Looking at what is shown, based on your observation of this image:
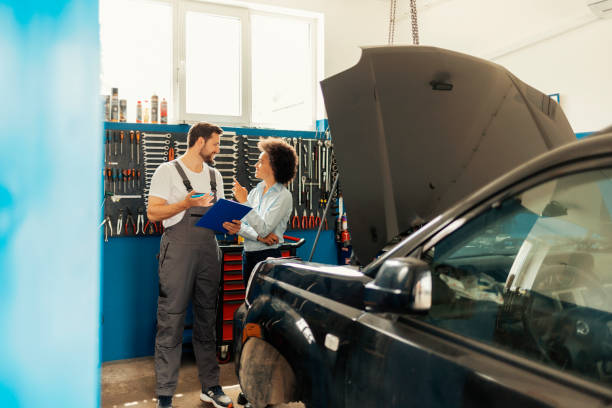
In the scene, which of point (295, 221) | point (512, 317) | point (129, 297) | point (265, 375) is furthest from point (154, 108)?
point (512, 317)

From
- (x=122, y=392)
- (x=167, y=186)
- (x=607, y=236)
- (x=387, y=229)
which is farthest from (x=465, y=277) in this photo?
(x=122, y=392)

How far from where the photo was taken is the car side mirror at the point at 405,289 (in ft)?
3.41

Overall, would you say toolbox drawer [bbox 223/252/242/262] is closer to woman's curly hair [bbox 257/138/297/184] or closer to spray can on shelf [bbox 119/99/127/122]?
woman's curly hair [bbox 257/138/297/184]

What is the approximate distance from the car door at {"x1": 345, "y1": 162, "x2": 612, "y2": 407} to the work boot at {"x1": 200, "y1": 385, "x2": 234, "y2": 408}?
199 cm

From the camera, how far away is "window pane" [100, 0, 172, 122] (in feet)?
19.0

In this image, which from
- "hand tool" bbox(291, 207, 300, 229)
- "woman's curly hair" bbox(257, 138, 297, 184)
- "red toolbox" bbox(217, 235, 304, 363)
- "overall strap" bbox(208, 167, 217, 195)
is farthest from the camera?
"hand tool" bbox(291, 207, 300, 229)

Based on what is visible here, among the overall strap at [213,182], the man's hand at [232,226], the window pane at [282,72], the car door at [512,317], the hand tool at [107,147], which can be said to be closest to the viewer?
the car door at [512,317]

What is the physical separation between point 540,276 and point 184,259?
2.19m

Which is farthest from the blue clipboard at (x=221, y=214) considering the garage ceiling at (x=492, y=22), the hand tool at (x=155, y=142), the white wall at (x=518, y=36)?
the white wall at (x=518, y=36)

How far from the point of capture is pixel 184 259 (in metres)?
2.89

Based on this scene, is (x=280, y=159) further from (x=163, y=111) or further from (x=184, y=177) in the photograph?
A: (x=163, y=111)

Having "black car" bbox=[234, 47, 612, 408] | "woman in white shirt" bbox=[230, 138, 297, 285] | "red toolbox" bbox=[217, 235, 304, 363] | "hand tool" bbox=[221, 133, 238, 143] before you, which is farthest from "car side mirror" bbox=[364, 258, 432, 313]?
"hand tool" bbox=[221, 133, 238, 143]

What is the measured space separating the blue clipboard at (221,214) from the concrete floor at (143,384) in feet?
4.04

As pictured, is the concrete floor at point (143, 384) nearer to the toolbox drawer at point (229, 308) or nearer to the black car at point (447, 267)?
the toolbox drawer at point (229, 308)
